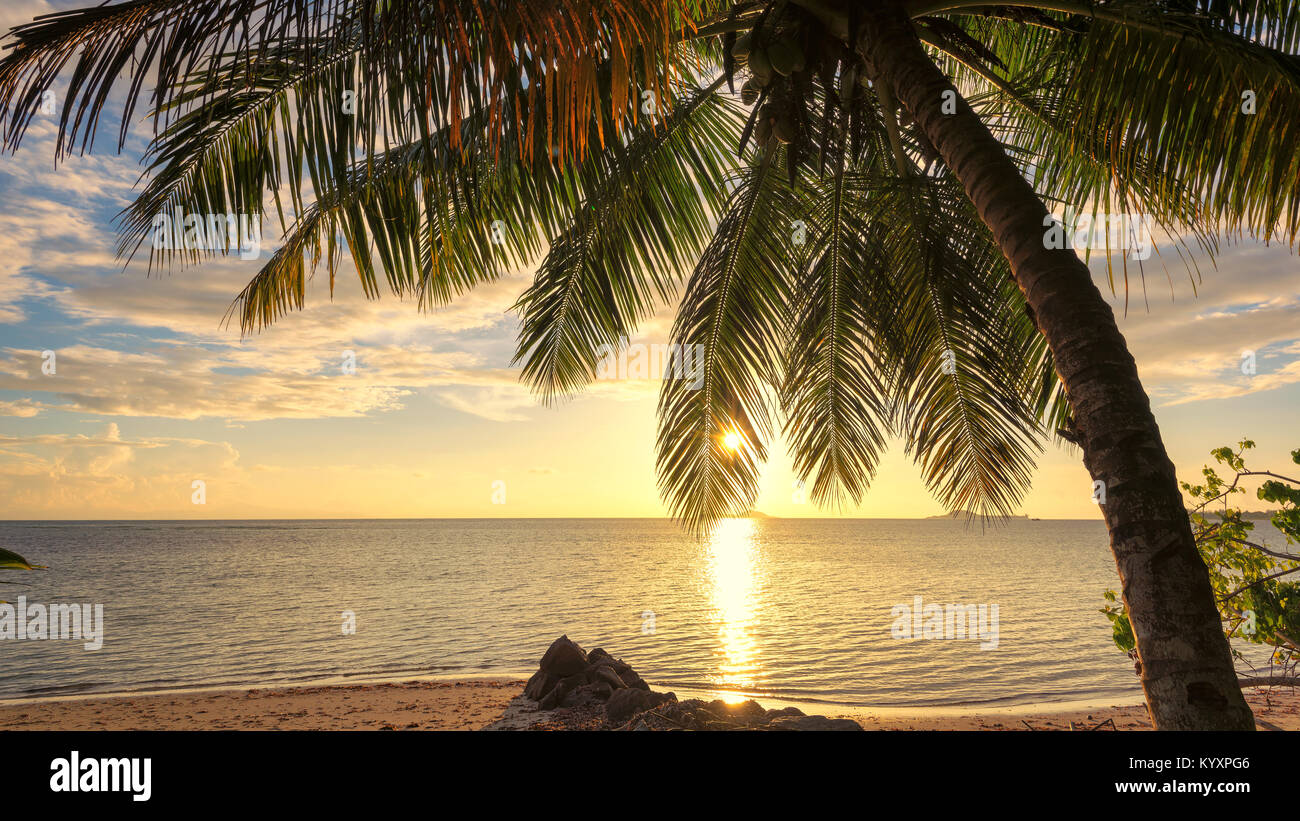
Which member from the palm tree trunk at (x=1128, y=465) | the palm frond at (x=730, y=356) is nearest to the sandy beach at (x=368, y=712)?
the palm frond at (x=730, y=356)

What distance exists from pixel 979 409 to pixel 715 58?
4.07 m

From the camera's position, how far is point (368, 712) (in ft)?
41.8

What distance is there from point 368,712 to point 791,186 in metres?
12.3

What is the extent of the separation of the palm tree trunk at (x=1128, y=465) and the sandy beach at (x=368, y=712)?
9.71m

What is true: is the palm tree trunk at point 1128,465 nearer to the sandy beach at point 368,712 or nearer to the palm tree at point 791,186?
the palm tree at point 791,186

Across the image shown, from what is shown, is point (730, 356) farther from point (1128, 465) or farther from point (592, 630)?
point (592, 630)

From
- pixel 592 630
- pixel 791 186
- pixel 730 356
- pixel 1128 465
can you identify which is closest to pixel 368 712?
pixel 730 356

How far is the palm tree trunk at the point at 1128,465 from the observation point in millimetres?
2336

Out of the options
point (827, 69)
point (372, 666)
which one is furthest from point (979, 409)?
point (372, 666)

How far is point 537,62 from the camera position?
233 centimetres

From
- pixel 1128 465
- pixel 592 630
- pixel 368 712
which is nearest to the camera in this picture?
pixel 1128 465

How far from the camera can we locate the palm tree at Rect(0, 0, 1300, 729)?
7.88 ft

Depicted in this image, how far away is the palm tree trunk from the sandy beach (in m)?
9.71
